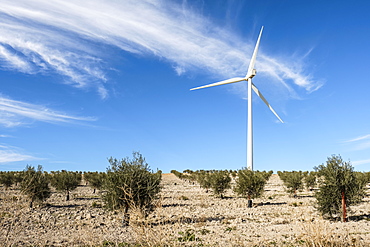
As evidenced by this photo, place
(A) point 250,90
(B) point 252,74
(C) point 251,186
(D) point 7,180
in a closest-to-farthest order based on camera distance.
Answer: (C) point 251,186
(A) point 250,90
(B) point 252,74
(D) point 7,180

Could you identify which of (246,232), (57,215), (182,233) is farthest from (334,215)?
(57,215)

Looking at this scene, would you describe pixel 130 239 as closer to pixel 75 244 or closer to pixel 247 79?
pixel 75 244

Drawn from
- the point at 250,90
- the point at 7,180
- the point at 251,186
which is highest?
the point at 250,90

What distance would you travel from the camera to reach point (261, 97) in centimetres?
5828

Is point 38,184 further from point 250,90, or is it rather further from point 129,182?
point 250,90

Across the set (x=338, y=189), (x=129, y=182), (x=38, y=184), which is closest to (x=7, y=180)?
(x=38, y=184)

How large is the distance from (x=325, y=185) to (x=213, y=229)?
1047 cm

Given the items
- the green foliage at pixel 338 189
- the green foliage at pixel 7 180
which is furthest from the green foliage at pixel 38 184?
the green foliage at pixel 7 180

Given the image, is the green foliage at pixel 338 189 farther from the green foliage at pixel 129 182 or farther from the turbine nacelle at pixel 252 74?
the turbine nacelle at pixel 252 74

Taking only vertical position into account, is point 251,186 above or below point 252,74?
below

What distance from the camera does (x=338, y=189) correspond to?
22984mm

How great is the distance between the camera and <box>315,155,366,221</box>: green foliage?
22578 mm

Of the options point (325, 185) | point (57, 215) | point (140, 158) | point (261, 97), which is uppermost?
point (261, 97)

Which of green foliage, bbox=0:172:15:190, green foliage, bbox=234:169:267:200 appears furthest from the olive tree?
green foliage, bbox=0:172:15:190
